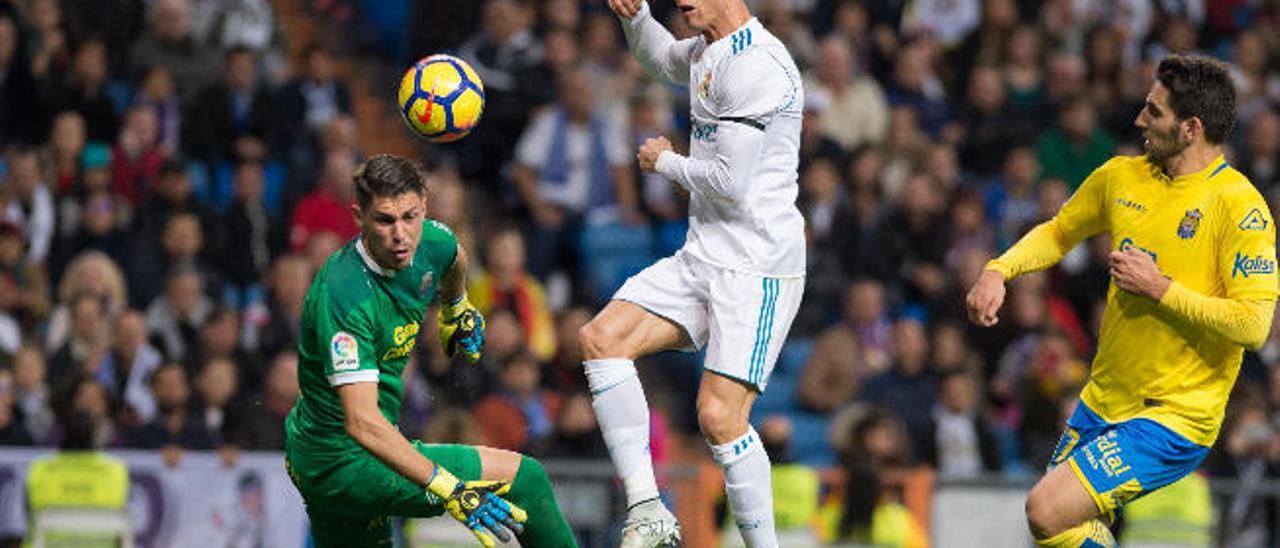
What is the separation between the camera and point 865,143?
17.7 m

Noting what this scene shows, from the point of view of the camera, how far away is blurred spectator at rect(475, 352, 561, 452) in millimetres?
14852

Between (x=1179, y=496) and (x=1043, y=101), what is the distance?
503 cm

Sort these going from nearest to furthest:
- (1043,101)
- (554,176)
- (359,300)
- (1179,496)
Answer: (359,300) → (1179,496) → (554,176) → (1043,101)

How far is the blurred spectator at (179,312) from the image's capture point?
15.6 metres

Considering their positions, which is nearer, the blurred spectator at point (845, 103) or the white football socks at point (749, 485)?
the white football socks at point (749, 485)

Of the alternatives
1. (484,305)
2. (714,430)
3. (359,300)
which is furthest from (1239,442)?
(359,300)

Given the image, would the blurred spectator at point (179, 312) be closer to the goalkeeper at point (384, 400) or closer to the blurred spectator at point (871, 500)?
the blurred spectator at point (871, 500)

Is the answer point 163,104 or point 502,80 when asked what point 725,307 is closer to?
point 502,80

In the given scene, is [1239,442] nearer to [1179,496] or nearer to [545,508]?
[1179,496]

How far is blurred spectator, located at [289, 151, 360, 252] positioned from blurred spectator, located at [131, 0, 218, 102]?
1455 mm

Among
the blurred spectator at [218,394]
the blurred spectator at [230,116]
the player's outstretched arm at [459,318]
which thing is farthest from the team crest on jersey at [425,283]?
the blurred spectator at [230,116]

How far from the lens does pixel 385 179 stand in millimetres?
9320

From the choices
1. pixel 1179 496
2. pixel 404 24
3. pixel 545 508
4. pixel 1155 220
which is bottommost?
pixel 1179 496

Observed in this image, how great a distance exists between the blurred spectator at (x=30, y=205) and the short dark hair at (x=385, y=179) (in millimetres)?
7301
